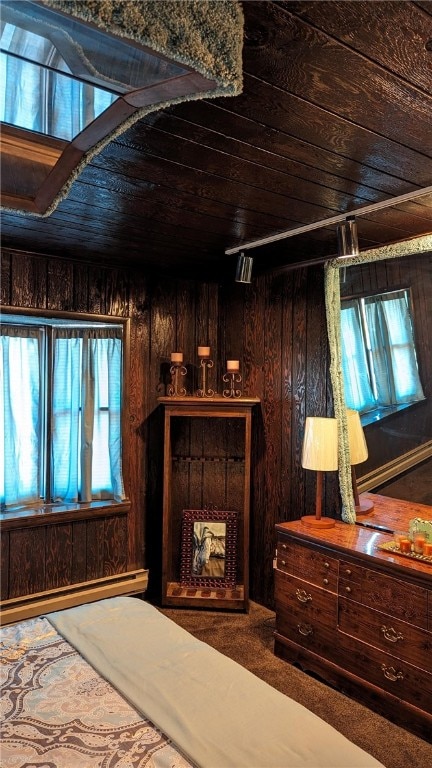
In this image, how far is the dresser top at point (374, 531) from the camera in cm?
257

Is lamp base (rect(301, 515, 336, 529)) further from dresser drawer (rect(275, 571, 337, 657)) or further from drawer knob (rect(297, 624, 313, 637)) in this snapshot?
drawer knob (rect(297, 624, 313, 637))

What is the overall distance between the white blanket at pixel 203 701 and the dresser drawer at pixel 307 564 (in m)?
1.02

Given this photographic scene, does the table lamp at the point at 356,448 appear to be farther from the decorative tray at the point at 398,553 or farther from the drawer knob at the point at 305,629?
the drawer knob at the point at 305,629

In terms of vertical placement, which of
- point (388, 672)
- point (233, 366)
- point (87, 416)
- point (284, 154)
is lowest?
point (388, 672)

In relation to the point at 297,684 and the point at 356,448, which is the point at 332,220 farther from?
the point at 297,684

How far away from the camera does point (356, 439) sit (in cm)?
318

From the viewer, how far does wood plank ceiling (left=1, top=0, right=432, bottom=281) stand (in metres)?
1.27

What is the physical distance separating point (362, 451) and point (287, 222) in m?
1.38

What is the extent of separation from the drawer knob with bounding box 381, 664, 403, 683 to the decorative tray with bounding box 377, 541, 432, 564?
513mm

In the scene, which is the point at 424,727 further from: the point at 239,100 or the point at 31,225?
the point at 31,225

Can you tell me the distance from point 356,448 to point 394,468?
274 millimetres

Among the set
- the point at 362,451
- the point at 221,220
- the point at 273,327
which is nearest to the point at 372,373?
the point at 362,451

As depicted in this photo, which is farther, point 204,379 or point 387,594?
point 204,379

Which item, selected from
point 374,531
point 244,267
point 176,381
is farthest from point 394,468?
point 176,381
